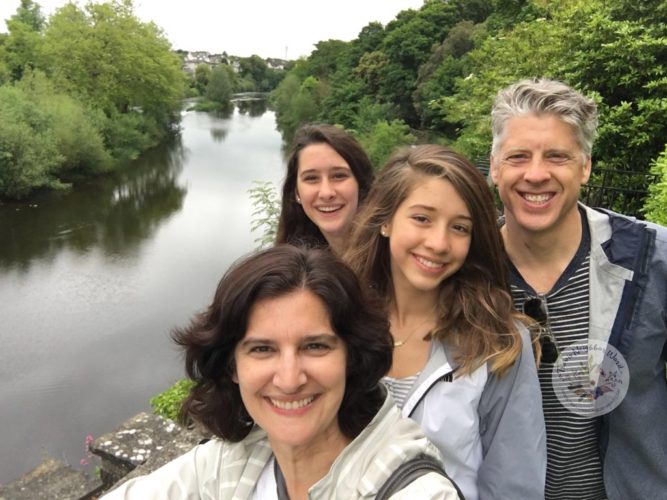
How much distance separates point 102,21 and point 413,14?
781 inches

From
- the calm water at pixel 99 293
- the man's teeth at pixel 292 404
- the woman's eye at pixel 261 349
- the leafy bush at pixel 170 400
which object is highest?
the woman's eye at pixel 261 349

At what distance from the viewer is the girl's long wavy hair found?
1.50 m

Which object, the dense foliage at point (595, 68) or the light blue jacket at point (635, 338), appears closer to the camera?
the light blue jacket at point (635, 338)

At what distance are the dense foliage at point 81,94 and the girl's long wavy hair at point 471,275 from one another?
68.3 feet

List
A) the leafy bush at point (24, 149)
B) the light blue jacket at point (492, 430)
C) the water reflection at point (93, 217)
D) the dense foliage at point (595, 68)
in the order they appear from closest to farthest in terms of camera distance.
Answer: the light blue jacket at point (492, 430)
the dense foliage at point (595, 68)
the water reflection at point (93, 217)
the leafy bush at point (24, 149)

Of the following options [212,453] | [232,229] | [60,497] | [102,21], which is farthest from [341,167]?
[102,21]

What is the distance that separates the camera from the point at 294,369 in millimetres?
1177

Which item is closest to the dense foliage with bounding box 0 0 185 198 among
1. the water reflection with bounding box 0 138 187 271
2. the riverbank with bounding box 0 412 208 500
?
the water reflection with bounding box 0 138 187 271

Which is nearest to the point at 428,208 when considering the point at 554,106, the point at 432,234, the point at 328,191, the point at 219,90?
the point at 432,234

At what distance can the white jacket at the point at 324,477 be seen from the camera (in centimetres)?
108

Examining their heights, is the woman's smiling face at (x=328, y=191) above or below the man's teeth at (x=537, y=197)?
below

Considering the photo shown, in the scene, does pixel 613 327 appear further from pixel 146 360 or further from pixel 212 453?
pixel 146 360

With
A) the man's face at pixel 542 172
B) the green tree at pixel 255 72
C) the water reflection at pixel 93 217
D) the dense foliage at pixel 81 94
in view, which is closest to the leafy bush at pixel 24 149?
the dense foliage at pixel 81 94

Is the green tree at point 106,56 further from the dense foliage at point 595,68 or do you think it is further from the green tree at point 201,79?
the green tree at point 201,79
